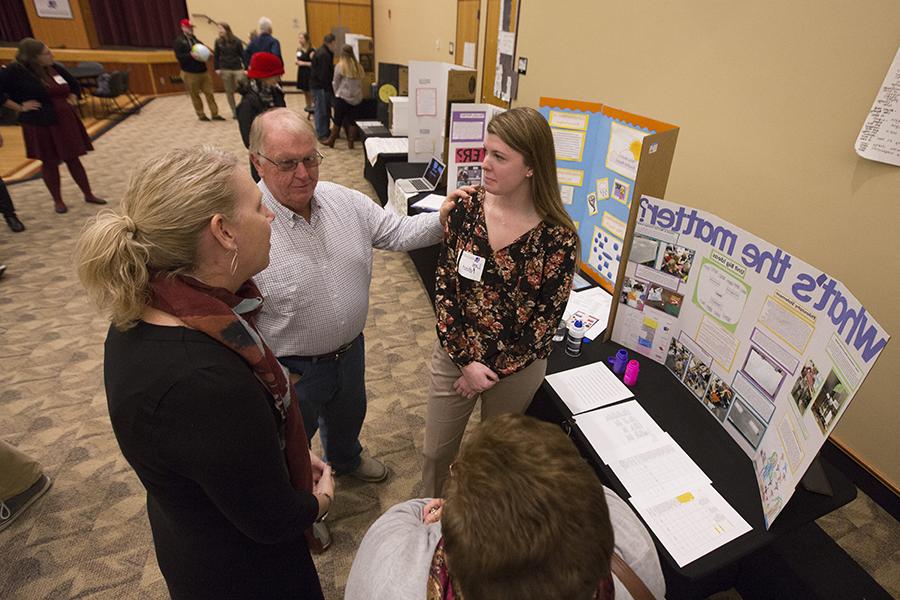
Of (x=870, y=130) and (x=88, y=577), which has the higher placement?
(x=870, y=130)

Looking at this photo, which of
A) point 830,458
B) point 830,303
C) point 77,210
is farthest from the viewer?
point 77,210

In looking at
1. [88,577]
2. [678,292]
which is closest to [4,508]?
[88,577]

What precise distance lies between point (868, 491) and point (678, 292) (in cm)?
139

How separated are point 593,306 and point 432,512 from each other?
1442 mm

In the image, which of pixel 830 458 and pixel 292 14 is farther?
pixel 292 14

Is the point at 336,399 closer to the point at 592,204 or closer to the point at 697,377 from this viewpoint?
the point at 697,377

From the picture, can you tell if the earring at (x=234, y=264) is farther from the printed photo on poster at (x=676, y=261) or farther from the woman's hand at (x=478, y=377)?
the printed photo on poster at (x=676, y=261)

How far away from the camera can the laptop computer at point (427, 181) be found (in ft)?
11.4

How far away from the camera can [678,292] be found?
163 cm

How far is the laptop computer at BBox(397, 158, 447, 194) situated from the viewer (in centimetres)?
348

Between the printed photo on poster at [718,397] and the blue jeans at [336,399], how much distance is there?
1270 mm

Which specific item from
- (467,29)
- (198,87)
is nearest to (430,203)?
(467,29)

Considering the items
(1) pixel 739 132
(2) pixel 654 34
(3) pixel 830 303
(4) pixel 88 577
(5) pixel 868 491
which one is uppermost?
(2) pixel 654 34

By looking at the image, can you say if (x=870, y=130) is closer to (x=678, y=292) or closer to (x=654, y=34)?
(x=678, y=292)
